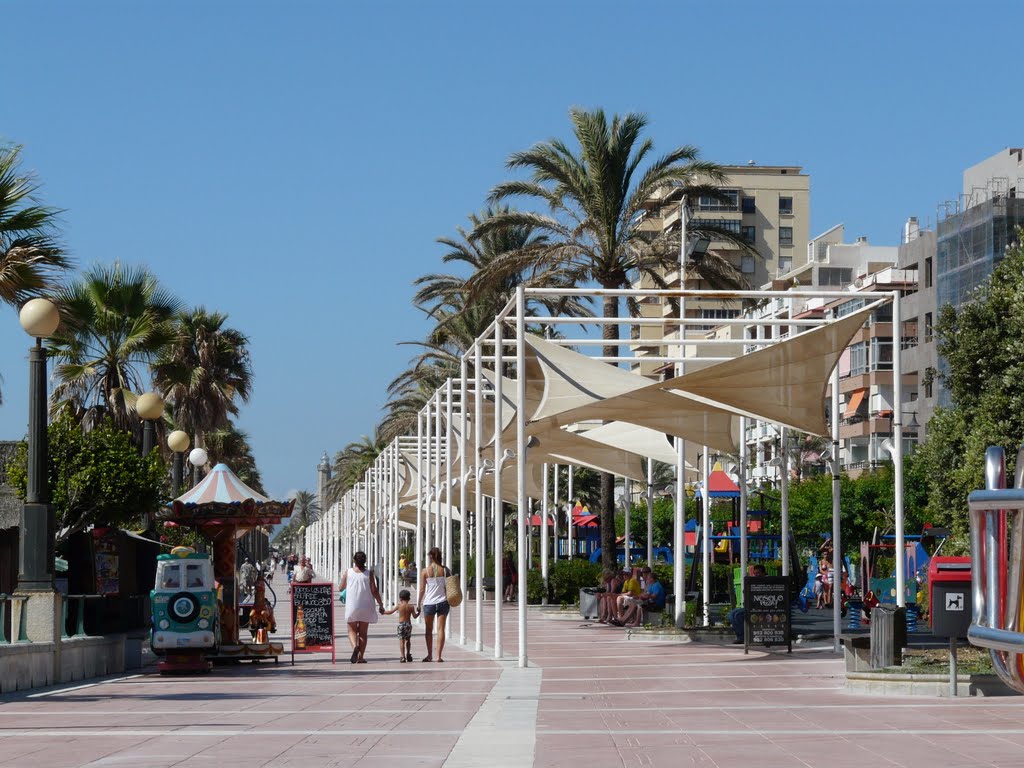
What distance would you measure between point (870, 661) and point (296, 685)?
7041mm

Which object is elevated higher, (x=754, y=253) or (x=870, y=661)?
(x=754, y=253)

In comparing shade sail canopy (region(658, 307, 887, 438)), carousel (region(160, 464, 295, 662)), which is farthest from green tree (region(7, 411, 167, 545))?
shade sail canopy (region(658, 307, 887, 438))

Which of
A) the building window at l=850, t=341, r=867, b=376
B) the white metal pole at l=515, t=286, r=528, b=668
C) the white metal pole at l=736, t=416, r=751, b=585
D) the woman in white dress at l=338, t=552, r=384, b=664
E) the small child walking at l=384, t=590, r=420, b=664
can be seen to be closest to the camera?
the white metal pole at l=515, t=286, r=528, b=668

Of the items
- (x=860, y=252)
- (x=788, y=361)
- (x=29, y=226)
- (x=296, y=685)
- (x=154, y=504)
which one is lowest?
(x=296, y=685)

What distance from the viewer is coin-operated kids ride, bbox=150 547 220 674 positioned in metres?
21.2

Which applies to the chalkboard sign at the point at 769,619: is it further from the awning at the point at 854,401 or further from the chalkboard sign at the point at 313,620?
the awning at the point at 854,401

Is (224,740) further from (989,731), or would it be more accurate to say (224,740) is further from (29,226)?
(29,226)

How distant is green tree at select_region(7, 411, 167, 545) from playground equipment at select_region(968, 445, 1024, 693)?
25555mm

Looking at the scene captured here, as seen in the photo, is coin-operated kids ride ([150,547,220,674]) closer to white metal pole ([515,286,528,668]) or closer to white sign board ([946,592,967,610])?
white metal pole ([515,286,528,668])

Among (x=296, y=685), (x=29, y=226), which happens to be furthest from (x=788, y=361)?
(x=29, y=226)

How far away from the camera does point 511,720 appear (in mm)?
13523

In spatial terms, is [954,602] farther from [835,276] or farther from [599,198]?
[835,276]

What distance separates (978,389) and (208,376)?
88.4ft

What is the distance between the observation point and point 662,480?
10688cm
